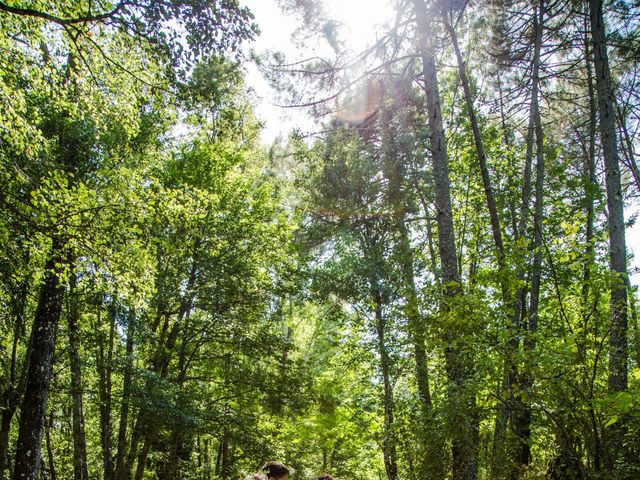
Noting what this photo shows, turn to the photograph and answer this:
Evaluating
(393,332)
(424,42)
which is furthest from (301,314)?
(424,42)

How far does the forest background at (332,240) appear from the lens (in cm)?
468

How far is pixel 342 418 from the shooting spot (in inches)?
483

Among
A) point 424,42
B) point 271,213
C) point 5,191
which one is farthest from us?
point 271,213

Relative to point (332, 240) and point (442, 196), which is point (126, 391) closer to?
point (332, 240)

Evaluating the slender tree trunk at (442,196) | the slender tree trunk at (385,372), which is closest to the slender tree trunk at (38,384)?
the slender tree trunk at (442,196)

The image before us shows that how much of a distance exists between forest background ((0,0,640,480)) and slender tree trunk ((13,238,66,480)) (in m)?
0.04

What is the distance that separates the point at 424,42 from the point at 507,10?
3679 millimetres

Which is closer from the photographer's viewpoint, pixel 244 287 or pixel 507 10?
pixel 507 10

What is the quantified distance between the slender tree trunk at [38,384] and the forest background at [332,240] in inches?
1.6

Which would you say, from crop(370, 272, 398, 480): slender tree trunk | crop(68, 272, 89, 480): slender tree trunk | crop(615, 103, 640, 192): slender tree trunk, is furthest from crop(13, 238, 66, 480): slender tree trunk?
crop(615, 103, 640, 192): slender tree trunk

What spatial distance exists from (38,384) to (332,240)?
6.91 meters

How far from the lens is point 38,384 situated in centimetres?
726

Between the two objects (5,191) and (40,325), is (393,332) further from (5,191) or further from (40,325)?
(5,191)

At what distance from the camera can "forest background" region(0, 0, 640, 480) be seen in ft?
15.3
